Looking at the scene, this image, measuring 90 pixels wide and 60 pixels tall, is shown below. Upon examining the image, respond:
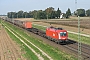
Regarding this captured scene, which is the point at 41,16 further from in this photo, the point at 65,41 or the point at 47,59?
the point at 47,59

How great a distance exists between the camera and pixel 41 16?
196m

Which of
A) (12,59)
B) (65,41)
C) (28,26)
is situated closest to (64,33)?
(65,41)

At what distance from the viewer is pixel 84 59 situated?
75.9 feet

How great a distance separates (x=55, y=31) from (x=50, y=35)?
12.6ft

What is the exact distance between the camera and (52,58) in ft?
78.6

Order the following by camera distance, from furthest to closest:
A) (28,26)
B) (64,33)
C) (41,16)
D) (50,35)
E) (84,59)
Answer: (41,16) < (28,26) < (50,35) < (64,33) < (84,59)

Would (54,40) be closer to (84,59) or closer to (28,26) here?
(84,59)

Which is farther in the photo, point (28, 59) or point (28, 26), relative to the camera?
point (28, 26)

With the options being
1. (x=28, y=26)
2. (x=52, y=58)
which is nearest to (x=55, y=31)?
(x=52, y=58)

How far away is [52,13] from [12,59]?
581 ft

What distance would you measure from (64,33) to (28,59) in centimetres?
1341

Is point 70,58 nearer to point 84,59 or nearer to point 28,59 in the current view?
point 84,59

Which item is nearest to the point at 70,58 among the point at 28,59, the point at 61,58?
the point at 61,58

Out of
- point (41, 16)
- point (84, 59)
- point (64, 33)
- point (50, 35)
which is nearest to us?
point (84, 59)
